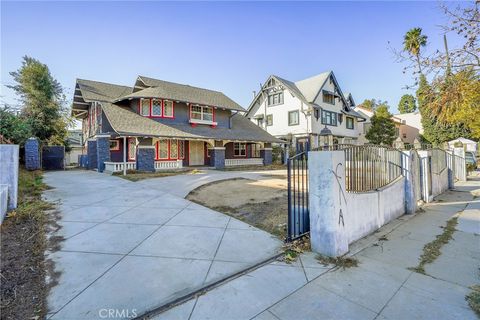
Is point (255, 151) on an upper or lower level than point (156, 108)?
lower

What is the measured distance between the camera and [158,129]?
1611 cm

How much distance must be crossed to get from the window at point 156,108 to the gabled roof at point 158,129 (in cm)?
79

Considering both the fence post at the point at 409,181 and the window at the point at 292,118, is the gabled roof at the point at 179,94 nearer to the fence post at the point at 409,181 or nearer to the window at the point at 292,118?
the window at the point at 292,118

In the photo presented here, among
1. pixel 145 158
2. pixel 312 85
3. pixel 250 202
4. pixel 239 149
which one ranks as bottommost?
pixel 250 202

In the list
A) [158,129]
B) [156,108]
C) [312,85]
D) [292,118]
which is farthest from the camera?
[312,85]

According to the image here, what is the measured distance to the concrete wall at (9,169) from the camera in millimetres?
5629

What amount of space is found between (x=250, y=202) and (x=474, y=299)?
5335 millimetres

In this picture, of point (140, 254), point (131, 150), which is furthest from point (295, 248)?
point (131, 150)

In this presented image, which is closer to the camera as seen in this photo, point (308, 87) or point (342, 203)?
point (342, 203)

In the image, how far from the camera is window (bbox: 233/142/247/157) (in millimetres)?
22823

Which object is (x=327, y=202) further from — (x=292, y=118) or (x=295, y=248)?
(x=292, y=118)

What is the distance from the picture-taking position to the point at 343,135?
28.7 m

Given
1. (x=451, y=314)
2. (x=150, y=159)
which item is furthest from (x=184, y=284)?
(x=150, y=159)

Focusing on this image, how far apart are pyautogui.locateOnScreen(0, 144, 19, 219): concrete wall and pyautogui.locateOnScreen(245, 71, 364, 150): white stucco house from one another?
21.6 meters
